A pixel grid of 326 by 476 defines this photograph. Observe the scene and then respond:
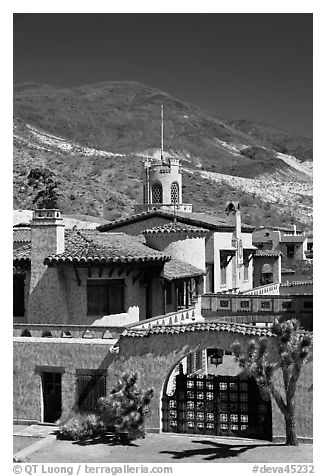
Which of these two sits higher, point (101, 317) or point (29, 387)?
point (101, 317)

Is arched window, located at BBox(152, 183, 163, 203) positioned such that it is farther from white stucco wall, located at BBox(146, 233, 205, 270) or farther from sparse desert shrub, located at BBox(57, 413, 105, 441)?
sparse desert shrub, located at BBox(57, 413, 105, 441)

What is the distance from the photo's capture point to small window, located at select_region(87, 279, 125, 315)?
31766mm

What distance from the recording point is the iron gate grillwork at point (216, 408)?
26.0 metres

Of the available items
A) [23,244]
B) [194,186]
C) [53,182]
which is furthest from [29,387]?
[194,186]

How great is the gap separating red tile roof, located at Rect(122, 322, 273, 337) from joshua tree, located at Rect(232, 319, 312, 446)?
34.7 inches

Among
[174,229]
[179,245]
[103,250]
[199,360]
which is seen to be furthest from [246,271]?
[103,250]

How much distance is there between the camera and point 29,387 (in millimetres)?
28422

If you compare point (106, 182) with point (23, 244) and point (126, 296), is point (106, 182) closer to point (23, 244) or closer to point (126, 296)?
point (23, 244)

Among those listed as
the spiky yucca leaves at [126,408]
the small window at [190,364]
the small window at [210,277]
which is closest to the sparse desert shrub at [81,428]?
the spiky yucca leaves at [126,408]

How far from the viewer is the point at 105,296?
3200 cm

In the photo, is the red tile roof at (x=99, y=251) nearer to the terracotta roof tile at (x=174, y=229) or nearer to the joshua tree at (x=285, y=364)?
the terracotta roof tile at (x=174, y=229)

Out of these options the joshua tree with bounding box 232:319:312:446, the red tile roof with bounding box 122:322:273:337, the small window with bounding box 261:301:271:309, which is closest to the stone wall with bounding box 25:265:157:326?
the red tile roof with bounding box 122:322:273:337

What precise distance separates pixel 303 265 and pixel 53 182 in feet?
106
